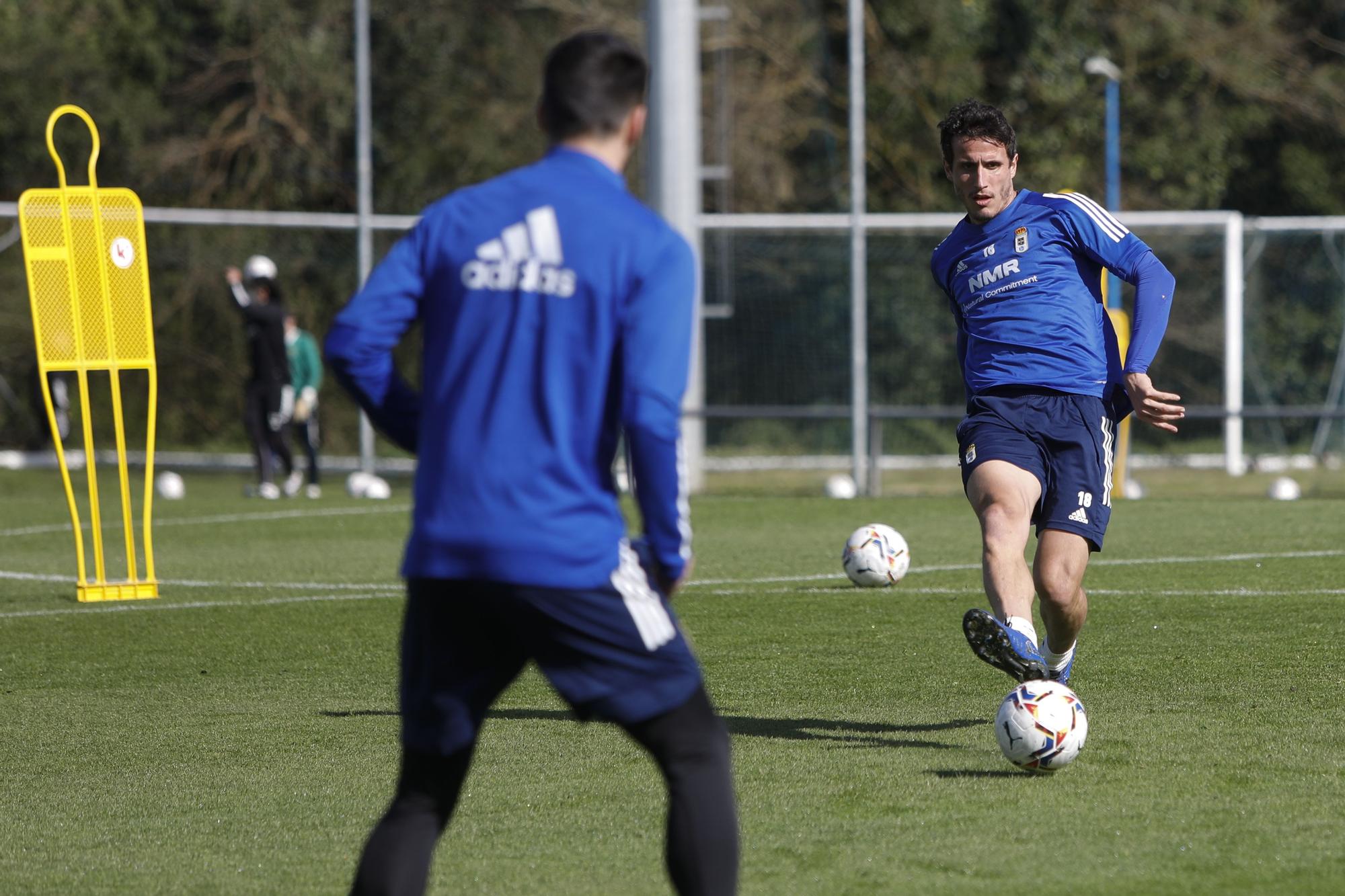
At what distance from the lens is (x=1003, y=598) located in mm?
6188

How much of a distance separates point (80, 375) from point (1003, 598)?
5.77 m

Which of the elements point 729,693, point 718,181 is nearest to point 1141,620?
point 729,693

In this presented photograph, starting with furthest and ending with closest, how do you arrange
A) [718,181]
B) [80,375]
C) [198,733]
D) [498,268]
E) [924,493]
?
[718,181] < [924,493] < [80,375] < [198,733] < [498,268]

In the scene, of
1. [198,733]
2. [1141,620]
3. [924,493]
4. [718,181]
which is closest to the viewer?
[198,733]

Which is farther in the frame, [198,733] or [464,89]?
[464,89]

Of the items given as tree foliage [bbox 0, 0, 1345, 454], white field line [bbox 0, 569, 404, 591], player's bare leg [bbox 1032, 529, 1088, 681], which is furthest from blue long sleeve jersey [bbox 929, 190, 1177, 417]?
tree foliage [bbox 0, 0, 1345, 454]

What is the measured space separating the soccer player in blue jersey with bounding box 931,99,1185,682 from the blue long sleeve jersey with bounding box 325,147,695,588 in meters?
2.93

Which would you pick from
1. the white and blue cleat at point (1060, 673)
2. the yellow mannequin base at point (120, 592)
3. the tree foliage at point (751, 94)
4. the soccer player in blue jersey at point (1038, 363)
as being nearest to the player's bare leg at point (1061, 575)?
the soccer player in blue jersey at point (1038, 363)

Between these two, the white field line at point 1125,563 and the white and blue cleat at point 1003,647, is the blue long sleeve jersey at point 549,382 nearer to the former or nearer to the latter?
the white and blue cleat at point 1003,647

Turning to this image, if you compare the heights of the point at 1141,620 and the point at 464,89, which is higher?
the point at 464,89

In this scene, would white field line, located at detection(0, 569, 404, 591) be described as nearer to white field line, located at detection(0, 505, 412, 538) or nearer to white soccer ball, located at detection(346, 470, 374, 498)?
white field line, located at detection(0, 505, 412, 538)

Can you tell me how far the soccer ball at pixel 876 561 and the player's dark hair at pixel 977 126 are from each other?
13.7 feet

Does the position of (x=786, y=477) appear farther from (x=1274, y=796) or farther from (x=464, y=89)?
(x=1274, y=796)

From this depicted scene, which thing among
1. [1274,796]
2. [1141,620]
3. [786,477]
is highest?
[1274,796]
